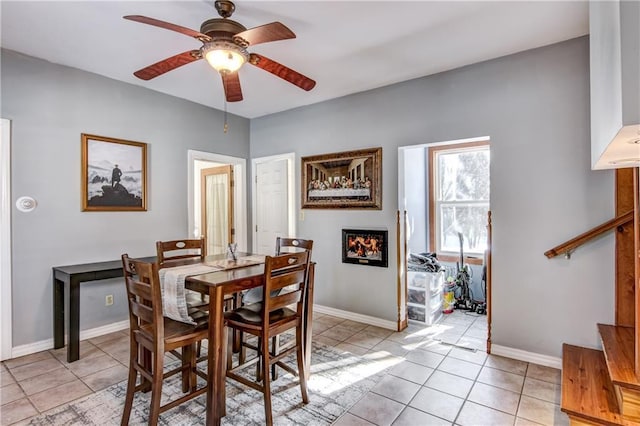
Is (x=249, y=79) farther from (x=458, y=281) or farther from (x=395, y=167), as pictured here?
(x=458, y=281)

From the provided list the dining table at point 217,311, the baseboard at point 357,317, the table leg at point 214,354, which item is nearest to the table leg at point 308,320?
the dining table at point 217,311

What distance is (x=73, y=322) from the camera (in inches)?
113

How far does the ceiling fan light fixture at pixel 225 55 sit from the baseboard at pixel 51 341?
3084mm

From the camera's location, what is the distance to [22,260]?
9.84ft

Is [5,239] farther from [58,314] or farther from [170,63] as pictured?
[170,63]

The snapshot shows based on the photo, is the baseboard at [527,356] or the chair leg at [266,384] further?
the baseboard at [527,356]

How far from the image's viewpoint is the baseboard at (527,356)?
2.77 meters

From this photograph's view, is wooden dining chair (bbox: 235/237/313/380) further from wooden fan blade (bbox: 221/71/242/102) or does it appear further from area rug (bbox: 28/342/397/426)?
wooden fan blade (bbox: 221/71/242/102)

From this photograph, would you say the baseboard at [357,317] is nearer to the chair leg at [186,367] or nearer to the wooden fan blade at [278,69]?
the chair leg at [186,367]

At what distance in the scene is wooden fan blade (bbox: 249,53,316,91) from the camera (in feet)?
7.49

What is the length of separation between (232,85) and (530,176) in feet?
8.95

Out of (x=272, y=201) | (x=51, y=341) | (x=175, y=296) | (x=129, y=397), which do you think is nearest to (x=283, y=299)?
(x=175, y=296)

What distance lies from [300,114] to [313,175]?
0.90 metres

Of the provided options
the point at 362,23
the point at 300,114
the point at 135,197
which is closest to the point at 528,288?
the point at 362,23
